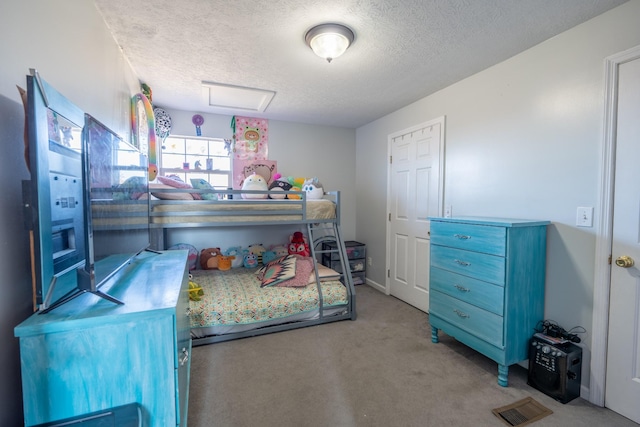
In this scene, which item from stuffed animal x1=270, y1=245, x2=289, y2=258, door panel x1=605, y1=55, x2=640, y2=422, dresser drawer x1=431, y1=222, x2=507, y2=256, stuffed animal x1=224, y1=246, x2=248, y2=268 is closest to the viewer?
door panel x1=605, y1=55, x2=640, y2=422

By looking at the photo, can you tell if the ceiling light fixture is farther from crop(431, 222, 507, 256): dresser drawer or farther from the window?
the window

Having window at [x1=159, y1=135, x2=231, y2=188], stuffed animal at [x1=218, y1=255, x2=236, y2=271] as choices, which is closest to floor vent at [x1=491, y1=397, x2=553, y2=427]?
stuffed animal at [x1=218, y1=255, x2=236, y2=271]

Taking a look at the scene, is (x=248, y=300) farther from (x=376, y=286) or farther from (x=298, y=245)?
(x=376, y=286)

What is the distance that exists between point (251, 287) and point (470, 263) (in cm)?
199

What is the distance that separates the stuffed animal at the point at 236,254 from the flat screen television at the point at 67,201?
2.36 meters

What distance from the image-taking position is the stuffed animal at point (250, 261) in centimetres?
348

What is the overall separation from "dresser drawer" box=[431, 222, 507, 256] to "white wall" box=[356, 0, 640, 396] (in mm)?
452

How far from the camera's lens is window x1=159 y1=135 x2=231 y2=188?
11.3 ft

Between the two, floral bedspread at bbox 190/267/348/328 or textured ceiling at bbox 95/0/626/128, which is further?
floral bedspread at bbox 190/267/348/328

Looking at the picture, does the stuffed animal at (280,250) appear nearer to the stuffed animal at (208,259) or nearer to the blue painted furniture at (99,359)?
the stuffed animal at (208,259)

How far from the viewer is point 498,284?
5.92ft

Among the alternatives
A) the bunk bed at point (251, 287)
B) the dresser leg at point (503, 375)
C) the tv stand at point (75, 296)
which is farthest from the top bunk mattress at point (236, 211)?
the dresser leg at point (503, 375)

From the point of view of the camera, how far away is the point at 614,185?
161 centimetres

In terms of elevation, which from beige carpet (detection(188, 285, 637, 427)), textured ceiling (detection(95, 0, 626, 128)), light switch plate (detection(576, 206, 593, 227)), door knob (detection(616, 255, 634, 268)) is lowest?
beige carpet (detection(188, 285, 637, 427))
